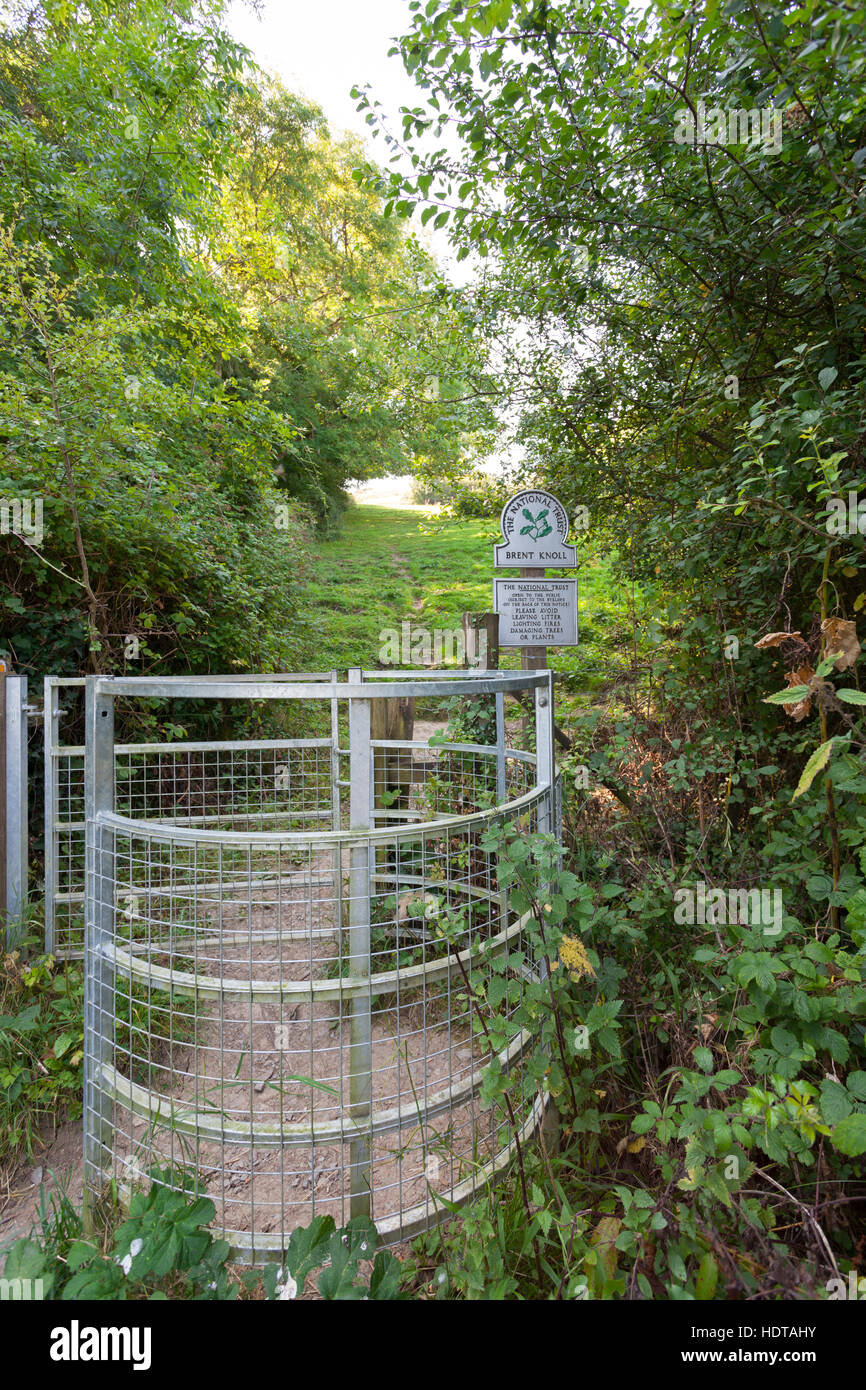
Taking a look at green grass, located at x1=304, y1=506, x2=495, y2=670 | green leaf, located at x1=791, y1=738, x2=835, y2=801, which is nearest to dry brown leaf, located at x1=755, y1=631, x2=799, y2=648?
green leaf, located at x1=791, y1=738, x2=835, y2=801

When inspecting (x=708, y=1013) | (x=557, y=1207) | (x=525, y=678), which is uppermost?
(x=525, y=678)

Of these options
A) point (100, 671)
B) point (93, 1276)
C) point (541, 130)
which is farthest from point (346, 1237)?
point (541, 130)

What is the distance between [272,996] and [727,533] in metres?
2.79

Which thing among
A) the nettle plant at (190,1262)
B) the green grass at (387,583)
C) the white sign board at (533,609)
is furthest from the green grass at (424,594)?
the nettle plant at (190,1262)

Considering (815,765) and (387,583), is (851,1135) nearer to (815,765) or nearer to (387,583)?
(815,765)

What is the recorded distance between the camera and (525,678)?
2.29 m

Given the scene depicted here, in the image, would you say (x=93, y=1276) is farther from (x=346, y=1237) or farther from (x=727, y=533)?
(x=727, y=533)

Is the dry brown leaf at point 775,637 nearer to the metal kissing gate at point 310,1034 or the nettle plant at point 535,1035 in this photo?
the metal kissing gate at point 310,1034

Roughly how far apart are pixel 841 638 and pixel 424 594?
10900mm

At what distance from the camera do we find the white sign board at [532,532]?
11.8 feet

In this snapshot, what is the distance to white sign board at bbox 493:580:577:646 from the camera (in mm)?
3580

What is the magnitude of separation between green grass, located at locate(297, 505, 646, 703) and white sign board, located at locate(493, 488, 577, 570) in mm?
1066

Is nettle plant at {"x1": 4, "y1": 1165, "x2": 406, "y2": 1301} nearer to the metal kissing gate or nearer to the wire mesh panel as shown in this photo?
the metal kissing gate

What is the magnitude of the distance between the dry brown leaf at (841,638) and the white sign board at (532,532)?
1.81 metres
